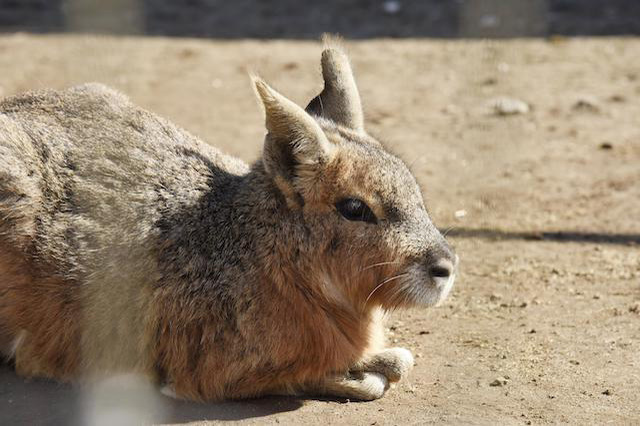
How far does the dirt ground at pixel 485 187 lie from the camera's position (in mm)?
4582

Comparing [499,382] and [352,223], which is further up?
[352,223]

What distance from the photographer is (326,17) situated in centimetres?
1151

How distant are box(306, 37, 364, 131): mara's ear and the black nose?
0.98 metres

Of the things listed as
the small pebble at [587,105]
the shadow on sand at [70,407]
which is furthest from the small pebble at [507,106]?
the shadow on sand at [70,407]

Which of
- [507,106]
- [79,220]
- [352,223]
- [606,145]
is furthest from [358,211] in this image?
[507,106]

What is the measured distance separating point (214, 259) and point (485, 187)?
334 cm

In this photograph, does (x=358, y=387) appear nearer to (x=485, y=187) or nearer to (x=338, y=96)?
(x=338, y=96)

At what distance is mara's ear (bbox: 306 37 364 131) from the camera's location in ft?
16.8

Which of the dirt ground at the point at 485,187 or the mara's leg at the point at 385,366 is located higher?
the dirt ground at the point at 485,187

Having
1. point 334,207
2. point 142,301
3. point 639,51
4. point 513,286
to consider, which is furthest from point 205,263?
point 639,51

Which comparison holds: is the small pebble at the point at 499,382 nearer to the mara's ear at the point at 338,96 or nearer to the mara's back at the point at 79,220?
the mara's ear at the point at 338,96

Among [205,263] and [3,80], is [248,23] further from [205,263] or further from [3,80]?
[205,263]

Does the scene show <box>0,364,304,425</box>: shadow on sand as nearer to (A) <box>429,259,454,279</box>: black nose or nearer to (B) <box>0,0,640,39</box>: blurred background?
(A) <box>429,259,454,279</box>: black nose

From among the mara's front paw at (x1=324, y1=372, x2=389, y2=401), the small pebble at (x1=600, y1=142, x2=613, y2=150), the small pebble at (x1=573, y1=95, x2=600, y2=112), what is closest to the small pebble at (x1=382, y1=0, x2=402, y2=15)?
the small pebble at (x1=573, y1=95, x2=600, y2=112)
